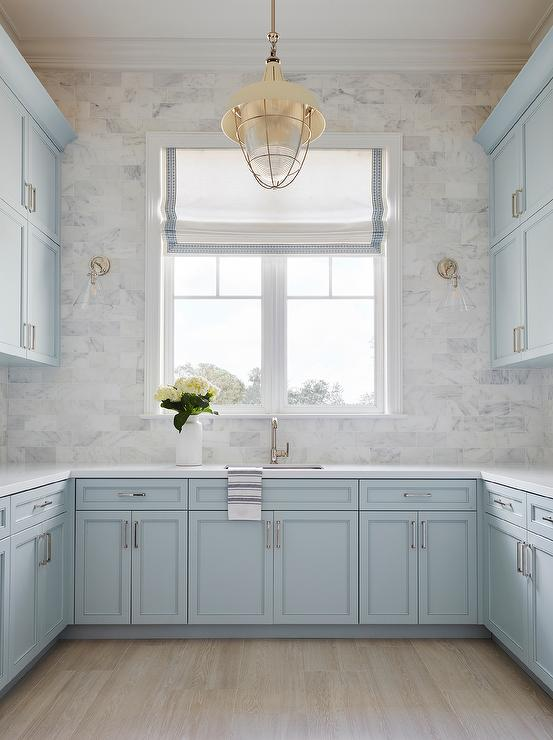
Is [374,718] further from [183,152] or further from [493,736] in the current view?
[183,152]

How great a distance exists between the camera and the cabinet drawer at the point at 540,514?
2.56 m

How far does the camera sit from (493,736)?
91.0 inches

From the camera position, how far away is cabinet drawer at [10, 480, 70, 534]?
2.66 metres

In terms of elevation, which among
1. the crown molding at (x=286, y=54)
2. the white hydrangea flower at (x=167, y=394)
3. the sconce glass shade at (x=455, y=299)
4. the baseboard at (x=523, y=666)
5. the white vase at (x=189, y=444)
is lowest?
the baseboard at (x=523, y=666)

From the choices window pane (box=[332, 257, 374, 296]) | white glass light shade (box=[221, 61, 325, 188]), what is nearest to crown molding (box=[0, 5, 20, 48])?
white glass light shade (box=[221, 61, 325, 188])

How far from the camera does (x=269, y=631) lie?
10.8ft

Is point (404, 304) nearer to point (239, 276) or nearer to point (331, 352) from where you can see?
point (331, 352)

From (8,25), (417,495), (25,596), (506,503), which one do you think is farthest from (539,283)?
(8,25)

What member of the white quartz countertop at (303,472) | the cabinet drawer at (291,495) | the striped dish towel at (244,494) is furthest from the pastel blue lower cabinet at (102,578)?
the striped dish towel at (244,494)

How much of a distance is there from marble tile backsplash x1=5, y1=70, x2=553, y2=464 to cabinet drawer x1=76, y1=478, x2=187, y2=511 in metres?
0.53

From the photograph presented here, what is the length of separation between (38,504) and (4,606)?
1.51 feet

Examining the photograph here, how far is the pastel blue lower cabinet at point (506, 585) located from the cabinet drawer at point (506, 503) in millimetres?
33

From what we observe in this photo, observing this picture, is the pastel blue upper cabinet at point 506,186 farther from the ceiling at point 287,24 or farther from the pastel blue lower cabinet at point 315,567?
the pastel blue lower cabinet at point 315,567

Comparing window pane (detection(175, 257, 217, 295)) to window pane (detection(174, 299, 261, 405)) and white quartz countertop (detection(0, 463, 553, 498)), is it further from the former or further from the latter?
white quartz countertop (detection(0, 463, 553, 498))
